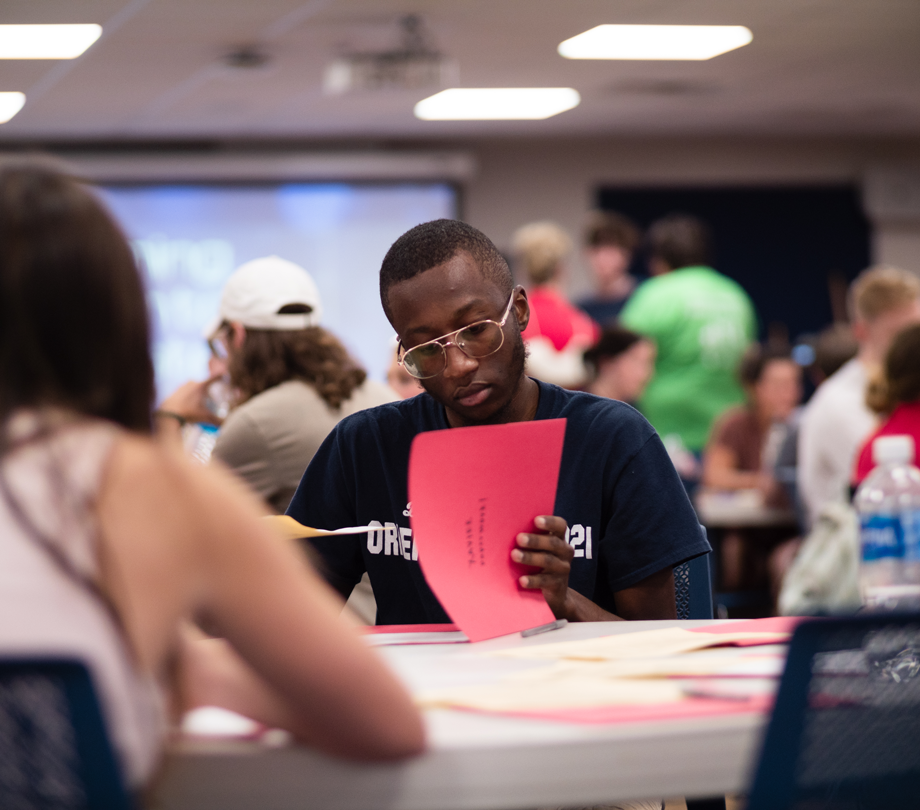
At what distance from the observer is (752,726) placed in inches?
31.6

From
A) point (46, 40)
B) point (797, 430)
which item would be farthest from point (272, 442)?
point (46, 40)

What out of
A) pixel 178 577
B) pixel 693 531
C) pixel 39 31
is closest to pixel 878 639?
pixel 178 577

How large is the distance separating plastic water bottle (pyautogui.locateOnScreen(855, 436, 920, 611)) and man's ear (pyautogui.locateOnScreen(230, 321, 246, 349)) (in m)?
1.43

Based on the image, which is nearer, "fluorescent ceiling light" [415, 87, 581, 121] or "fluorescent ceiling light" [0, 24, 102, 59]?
"fluorescent ceiling light" [0, 24, 102, 59]

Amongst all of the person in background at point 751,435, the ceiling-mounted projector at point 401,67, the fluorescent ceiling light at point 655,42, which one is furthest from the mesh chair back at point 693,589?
the fluorescent ceiling light at point 655,42

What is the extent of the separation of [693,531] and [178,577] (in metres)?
0.86

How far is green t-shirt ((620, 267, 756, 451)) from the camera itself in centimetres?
534

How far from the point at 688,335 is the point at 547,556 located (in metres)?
4.28

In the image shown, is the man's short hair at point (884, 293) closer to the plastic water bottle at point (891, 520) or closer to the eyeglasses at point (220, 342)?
the plastic water bottle at point (891, 520)

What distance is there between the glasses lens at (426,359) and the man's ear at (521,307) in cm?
14

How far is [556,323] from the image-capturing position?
492 cm

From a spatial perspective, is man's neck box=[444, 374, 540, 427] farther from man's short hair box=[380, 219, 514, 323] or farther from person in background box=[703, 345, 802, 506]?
person in background box=[703, 345, 802, 506]

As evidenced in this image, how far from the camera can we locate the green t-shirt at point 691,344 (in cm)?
534

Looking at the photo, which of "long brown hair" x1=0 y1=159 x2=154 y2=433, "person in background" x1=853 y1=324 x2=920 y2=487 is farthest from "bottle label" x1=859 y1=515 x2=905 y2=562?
"long brown hair" x1=0 y1=159 x2=154 y2=433
